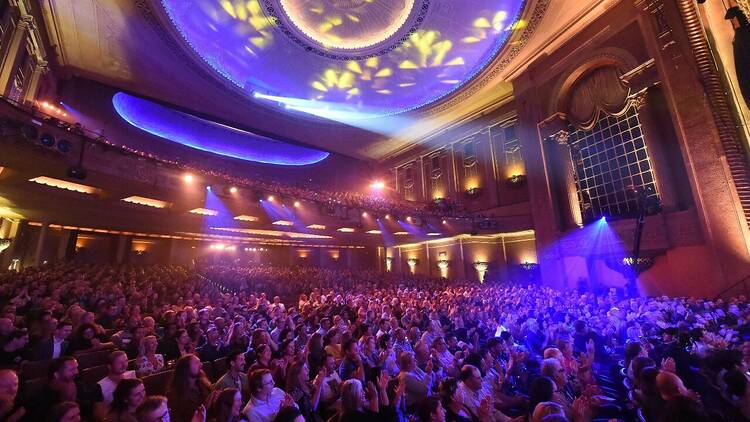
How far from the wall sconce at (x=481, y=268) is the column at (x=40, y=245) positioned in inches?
817

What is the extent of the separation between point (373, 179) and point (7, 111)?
20330 mm

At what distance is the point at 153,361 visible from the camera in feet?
14.1

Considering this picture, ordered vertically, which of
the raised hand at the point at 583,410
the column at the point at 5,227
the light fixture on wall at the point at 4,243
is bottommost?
the raised hand at the point at 583,410

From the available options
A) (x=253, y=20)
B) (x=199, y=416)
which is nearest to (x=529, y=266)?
(x=253, y=20)

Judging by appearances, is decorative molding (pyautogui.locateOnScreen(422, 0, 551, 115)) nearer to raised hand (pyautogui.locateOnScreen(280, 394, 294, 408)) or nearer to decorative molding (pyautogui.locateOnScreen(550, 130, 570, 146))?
decorative molding (pyautogui.locateOnScreen(550, 130, 570, 146))

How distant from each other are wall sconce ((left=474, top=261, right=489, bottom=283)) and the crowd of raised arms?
953 centimetres

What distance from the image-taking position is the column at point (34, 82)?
1121 centimetres

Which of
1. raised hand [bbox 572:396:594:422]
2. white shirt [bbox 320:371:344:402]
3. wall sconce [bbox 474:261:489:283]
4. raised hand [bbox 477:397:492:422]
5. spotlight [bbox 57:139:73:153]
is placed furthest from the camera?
wall sconce [bbox 474:261:489:283]

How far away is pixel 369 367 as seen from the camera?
14.7ft

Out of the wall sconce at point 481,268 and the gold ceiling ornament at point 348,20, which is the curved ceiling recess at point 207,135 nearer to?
the gold ceiling ornament at point 348,20

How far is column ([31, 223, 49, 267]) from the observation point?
15.1 metres

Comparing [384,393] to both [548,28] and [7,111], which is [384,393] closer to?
[7,111]

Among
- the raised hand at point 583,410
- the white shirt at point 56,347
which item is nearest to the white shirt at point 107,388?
the white shirt at point 56,347

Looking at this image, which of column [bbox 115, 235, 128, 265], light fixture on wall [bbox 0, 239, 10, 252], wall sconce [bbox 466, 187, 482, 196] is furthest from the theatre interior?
light fixture on wall [bbox 0, 239, 10, 252]
